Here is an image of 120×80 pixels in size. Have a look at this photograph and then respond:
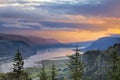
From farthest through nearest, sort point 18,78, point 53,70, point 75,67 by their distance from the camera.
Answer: point 53,70 < point 75,67 < point 18,78

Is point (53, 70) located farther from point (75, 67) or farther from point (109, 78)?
point (109, 78)

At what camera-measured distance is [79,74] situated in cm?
5419

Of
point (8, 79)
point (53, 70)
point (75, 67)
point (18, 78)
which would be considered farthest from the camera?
point (8, 79)

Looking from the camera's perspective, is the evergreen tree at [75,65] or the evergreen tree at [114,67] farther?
the evergreen tree at [114,67]

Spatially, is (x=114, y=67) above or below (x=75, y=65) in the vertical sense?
below

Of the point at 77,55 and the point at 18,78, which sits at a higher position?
the point at 77,55

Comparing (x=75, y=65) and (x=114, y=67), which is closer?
(x=75, y=65)

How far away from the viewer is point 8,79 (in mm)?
103312

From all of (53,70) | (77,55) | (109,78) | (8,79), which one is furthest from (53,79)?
(8,79)

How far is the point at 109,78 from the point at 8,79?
5520 cm

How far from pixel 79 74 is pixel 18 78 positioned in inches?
464

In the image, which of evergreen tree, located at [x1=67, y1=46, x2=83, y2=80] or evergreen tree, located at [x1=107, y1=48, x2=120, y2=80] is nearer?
evergreen tree, located at [x1=67, y1=46, x2=83, y2=80]

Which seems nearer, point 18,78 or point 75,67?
point 18,78

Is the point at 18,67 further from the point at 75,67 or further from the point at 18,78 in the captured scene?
the point at 75,67
